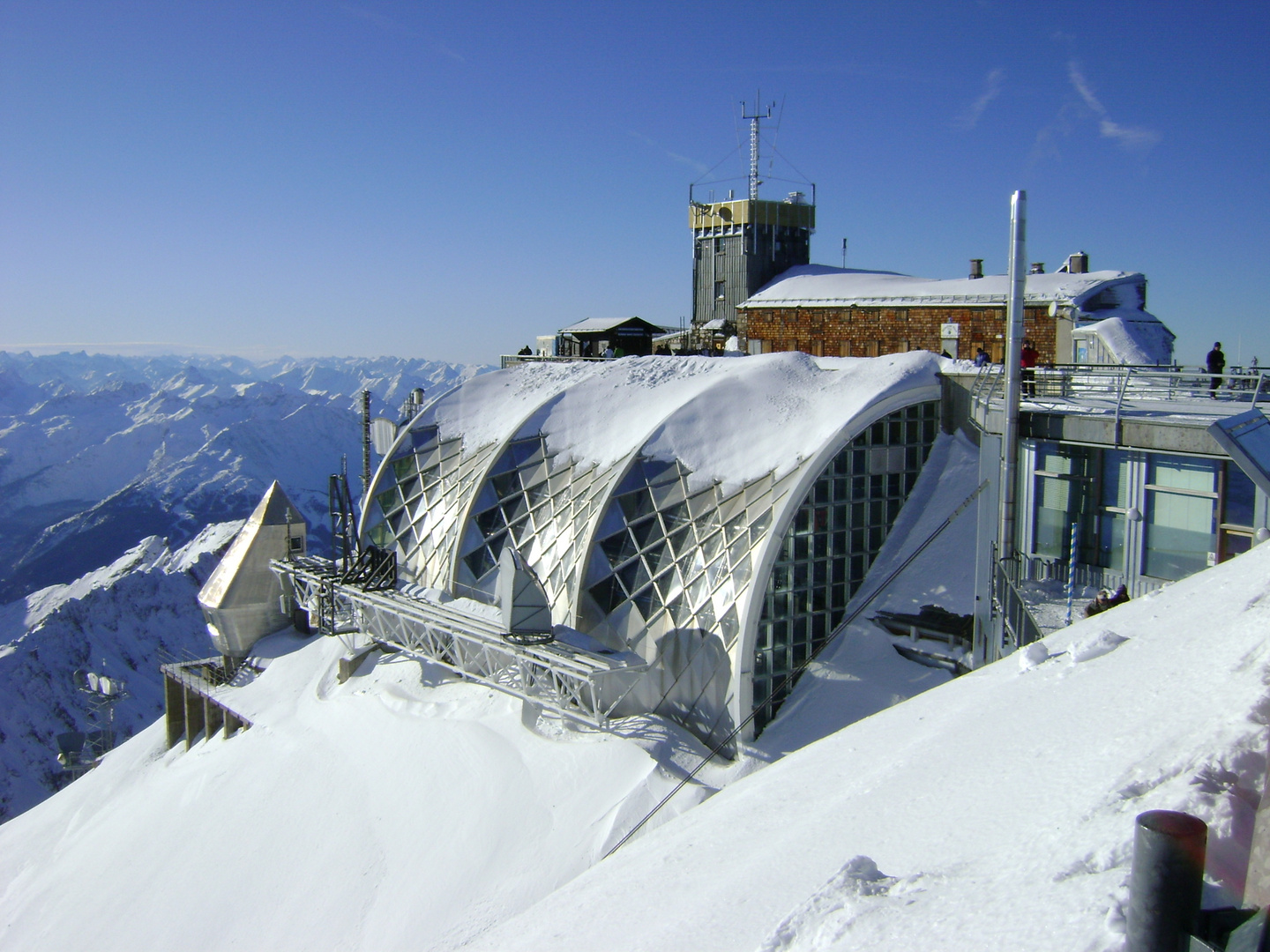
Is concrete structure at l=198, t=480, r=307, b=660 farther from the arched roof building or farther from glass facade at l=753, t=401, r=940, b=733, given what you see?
glass facade at l=753, t=401, r=940, b=733

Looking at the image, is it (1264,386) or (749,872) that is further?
(1264,386)

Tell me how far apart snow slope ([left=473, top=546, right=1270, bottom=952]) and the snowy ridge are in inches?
2262

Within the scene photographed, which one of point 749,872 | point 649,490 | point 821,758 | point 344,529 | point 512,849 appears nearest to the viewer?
point 749,872

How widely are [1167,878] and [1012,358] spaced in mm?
10509

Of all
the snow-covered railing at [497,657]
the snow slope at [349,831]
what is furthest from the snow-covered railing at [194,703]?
the snow-covered railing at [497,657]

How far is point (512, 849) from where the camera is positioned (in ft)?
45.2

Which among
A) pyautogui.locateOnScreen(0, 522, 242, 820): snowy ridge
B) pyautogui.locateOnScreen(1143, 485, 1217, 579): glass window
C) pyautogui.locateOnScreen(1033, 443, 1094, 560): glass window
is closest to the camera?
pyautogui.locateOnScreen(1143, 485, 1217, 579): glass window

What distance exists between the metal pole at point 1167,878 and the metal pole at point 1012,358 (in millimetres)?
10221

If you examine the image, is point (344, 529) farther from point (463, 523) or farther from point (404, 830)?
point (404, 830)

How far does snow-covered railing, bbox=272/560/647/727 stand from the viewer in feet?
51.4

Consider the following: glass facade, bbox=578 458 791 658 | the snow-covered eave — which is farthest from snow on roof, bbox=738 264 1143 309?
glass facade, bbox=578 458 791 658

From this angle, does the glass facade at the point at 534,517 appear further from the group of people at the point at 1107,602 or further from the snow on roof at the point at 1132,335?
the snow on roof at the point at 1132,335

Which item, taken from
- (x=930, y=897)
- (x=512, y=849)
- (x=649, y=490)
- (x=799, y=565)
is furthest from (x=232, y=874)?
(x=930, y=897)

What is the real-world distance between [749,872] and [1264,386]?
11721 millimetres
